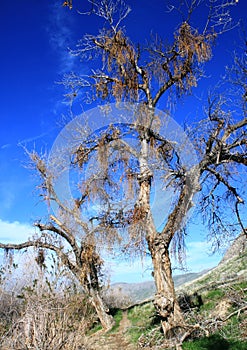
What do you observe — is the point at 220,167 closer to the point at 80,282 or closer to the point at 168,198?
the point at 168,198

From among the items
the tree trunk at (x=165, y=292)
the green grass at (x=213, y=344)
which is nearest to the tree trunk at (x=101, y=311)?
the tree trunk at (x=165, y=292)

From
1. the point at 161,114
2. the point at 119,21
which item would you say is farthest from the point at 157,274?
the point at 119,21

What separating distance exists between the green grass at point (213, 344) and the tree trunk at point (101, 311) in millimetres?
6359

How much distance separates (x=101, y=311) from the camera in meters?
13.3

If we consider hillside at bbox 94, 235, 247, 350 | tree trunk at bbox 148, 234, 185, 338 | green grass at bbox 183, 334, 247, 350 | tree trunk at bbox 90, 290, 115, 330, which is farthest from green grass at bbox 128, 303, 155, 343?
green grass at bbox 183, 334, 247, 350

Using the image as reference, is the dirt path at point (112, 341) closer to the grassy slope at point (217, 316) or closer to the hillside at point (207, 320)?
the hillside at point (207, 320)

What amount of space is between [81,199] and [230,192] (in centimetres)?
453

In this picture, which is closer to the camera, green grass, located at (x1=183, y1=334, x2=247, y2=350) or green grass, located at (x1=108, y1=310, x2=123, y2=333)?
green grass, located at (x1=183, y1=334, x2=247, y2=350)

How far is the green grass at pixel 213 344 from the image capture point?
21.4 ft

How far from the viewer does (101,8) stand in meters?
9.00

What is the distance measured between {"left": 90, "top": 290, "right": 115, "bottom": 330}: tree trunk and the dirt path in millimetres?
482

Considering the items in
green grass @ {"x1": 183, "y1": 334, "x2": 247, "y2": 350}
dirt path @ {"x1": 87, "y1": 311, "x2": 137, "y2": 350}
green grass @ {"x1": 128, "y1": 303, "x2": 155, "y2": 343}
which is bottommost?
green grass @ {"x1": 183, "y1": 334, "x2": 247, "y2": 350}

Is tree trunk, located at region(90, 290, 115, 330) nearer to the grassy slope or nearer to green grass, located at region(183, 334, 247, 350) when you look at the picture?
the grassy slope

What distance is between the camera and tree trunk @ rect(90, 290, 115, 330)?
13109 mm
